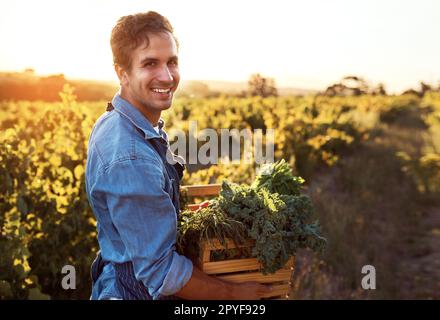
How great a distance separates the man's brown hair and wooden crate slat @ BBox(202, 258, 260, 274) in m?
0.75

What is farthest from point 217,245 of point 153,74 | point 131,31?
point 131,31

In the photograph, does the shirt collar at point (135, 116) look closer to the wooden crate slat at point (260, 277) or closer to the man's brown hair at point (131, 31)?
the man's brown hair at point (131, 31)

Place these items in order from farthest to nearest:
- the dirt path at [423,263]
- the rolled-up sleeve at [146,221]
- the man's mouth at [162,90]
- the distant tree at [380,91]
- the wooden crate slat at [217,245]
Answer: the distant tree at [380,91]
the dirt path at [423,263]
the man's mouth at [162,90]
the wooden crate slat at [217,245]
the rolled-up sleeve at [146,221]

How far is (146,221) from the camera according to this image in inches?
66.2

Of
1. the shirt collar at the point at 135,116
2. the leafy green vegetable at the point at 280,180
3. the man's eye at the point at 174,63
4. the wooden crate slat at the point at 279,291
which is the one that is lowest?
the wooden crate slat at the point at 279,291

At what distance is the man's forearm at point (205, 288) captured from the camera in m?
1.76

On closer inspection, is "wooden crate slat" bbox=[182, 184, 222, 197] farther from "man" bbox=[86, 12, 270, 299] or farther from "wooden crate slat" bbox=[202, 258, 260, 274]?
"wooden crate slat" bbox=[202, 258, 260, 274]

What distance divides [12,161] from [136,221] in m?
2.20

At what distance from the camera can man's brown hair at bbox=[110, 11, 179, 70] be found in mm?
Result: 1881

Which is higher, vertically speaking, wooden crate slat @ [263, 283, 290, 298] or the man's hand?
the man's hand

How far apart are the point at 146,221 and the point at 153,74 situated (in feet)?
1.74

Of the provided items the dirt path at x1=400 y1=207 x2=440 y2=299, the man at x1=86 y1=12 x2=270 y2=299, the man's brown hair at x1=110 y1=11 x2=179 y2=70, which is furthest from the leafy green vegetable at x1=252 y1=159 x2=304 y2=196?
the dirt path at x1=400 y1=207 x2=440 y2=299

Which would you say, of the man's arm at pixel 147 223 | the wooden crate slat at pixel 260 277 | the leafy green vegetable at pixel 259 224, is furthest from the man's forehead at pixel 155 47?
the wooden crate slat at pixel 260 277

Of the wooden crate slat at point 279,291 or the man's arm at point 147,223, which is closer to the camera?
the man's arm at point 147,223
